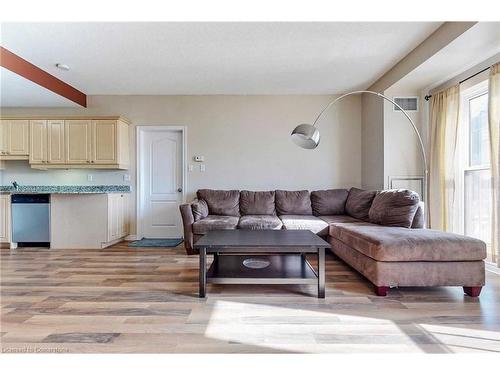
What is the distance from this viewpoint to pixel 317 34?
9.78ft

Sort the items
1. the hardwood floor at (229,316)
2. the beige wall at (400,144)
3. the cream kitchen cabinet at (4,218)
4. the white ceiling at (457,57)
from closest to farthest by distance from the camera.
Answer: the hardwood floor at (229,316) → the white ceiling at (457,57) → the beige wall at (400,144) → the cream kitchen cabinet at (4,218)

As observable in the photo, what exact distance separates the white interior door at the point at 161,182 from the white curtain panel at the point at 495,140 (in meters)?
4.27

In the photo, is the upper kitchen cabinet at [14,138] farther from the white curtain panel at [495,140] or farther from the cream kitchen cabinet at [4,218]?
the white curtain panel at [495,140]

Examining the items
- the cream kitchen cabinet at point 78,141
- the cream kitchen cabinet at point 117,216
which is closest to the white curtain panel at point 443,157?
the cream kitchen cabinet at point 117,216

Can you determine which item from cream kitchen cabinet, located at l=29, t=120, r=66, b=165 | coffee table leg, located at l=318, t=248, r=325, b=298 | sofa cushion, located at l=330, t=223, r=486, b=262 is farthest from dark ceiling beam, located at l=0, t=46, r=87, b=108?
sofa cushion, located at l=330, t=223, r=486, b=262

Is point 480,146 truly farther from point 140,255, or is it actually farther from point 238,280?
point 140,255

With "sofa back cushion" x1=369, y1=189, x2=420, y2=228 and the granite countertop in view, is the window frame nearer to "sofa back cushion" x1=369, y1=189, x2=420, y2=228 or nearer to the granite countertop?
"sofa back cushion" x1=369, y1=189, x2=420, y2=228

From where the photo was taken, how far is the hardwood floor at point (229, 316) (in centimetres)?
165

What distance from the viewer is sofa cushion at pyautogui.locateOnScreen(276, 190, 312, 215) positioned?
460cm

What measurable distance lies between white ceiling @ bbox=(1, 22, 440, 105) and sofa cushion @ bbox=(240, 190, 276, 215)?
1719mm

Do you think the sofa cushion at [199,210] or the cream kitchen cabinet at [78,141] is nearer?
the sofa cushion at [199,210]

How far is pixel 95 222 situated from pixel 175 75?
2455 mm

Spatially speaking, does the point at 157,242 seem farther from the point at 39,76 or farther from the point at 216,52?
the point at 216,52
